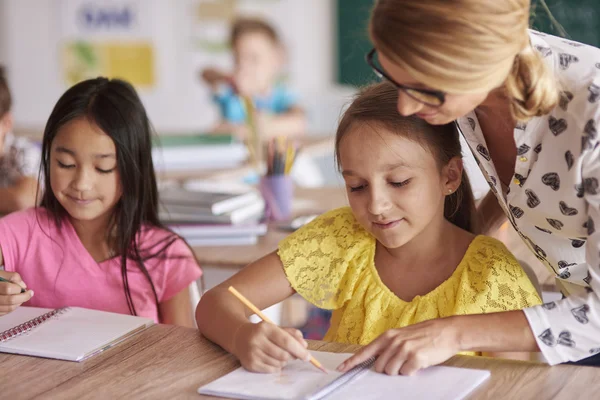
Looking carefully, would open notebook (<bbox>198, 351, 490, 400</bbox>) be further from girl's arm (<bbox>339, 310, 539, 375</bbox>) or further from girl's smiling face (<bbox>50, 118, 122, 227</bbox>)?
girl's smiling face (<bbox>50, 118, 122, 227</bbox>)

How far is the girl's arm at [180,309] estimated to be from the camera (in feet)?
5.93

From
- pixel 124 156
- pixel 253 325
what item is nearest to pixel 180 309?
pixel 124 156

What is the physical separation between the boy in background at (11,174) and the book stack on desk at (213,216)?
403mm

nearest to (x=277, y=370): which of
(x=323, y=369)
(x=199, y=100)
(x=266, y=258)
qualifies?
(x=323, y=369)

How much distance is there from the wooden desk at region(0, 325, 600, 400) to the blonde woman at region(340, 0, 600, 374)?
4cm

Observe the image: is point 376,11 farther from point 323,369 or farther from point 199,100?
point 199,100

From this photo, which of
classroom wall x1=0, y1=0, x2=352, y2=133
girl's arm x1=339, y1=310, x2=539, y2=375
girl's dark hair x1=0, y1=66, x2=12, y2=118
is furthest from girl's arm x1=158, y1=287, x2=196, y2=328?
classroom wall x1=0, y1=0, x2=352, y2=133

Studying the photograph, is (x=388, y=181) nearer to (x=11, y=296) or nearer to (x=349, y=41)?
(x=11, y=296)

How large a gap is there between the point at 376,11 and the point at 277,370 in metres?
0.50

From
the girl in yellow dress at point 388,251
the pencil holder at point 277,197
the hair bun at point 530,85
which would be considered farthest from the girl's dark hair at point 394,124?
the pencil holder at point 277,197

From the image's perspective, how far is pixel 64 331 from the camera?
4.45 ft

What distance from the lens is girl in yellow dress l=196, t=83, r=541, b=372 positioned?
1.42m

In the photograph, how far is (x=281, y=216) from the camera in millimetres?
2463

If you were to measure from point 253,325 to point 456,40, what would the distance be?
0.49 m
